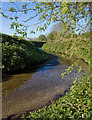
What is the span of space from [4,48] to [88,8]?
22.0 feet

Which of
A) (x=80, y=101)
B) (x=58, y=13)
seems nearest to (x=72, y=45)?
(x=58, y=13)

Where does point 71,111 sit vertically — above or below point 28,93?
above

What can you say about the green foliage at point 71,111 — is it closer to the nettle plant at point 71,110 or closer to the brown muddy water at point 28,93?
the nettle plant at point 71,110

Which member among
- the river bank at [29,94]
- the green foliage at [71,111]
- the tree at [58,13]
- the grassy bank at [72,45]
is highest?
the tree at [58,13]

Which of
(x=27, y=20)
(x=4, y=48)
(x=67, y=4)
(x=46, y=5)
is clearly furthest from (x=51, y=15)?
(x=4, y=48)

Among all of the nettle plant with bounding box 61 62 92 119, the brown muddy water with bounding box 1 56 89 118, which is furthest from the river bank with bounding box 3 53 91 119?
the nettle plant with bounding box 61 62 92 119

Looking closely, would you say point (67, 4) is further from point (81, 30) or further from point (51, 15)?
point (81, 30)

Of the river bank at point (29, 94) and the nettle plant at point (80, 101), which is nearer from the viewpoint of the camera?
the nettle plant at point (80, 101)

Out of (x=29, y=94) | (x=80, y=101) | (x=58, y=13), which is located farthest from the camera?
(x=29, y=94)

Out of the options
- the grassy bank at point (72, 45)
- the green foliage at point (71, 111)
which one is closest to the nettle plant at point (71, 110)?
the green foliage at point (71, 111)

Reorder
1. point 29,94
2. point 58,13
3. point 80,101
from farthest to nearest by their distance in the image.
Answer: point 29,94 < point 80,101 < point 58,13

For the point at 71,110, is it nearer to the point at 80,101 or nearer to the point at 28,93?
the point at 80,101

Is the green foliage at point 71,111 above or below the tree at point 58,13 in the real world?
below

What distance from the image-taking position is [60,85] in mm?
5867
